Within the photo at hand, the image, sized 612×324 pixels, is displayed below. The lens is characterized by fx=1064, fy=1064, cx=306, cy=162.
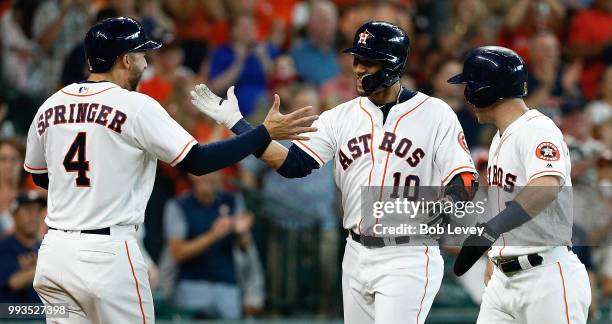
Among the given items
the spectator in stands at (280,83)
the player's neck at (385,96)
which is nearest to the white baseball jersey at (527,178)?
the player's neck at (385,96)

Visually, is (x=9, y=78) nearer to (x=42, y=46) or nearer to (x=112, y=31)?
(x=42, y=46)

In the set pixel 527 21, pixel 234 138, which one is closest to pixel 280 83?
pixel 527 21

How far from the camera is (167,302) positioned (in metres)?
9.02

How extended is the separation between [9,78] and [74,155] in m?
5.14

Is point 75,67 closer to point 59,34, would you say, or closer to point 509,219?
point 59,34

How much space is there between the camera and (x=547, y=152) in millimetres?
5414

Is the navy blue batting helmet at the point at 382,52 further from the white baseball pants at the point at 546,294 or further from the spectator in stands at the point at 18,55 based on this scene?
the spectator in stands at the point at 18,55

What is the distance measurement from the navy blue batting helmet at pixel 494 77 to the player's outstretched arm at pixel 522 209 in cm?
59

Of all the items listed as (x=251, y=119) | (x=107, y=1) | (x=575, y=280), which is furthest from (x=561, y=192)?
(x=107, y=1)

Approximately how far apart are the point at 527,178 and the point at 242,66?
5.62 meters

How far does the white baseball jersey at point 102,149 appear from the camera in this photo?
5.26 meters

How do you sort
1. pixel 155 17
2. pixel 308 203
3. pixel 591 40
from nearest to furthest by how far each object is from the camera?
pixel 308 203 → pixel 155 17 → pixel 591 40

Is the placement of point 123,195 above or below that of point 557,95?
below

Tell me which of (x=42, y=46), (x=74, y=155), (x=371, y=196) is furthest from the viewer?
(x=42, y=46)
